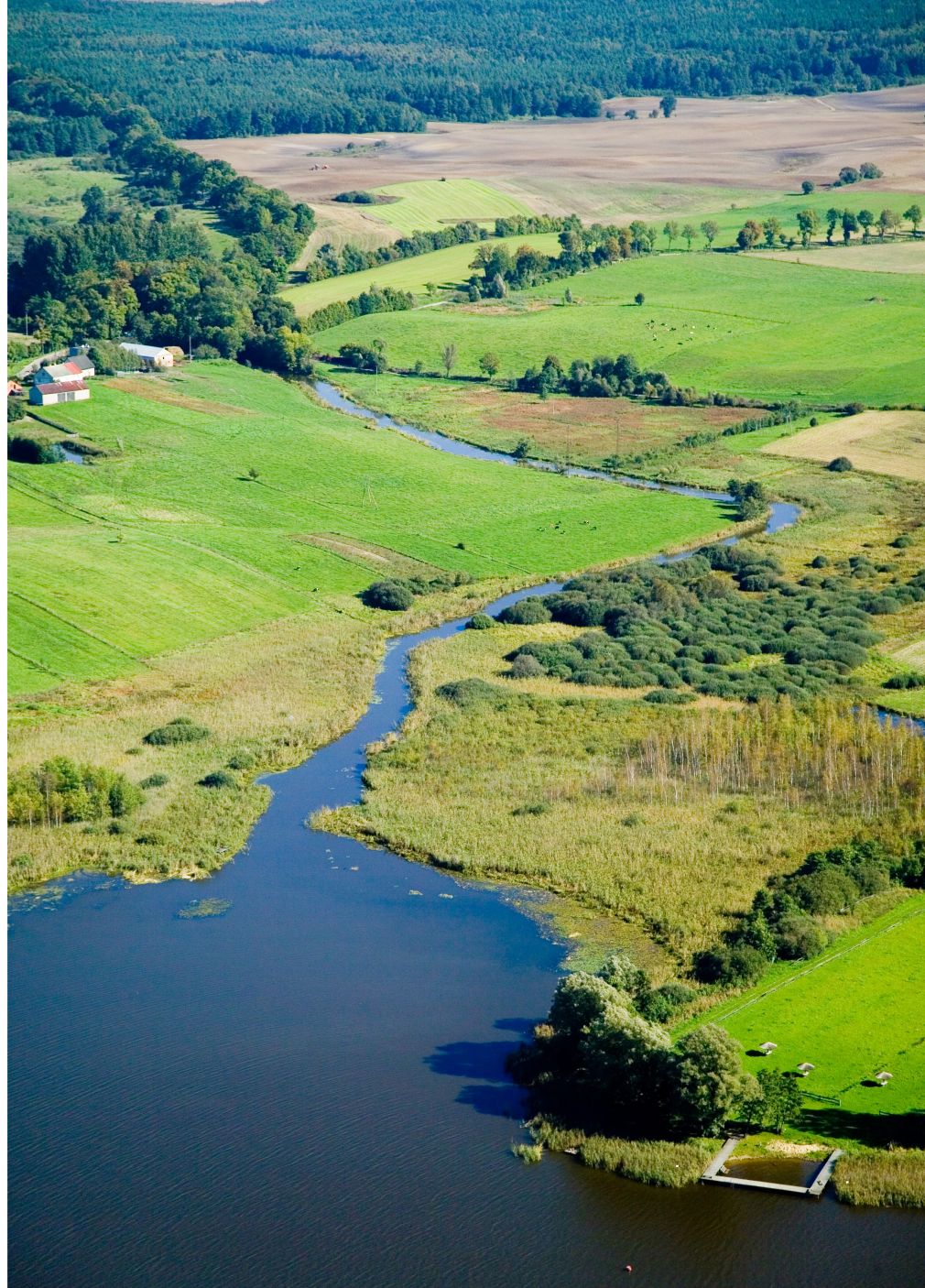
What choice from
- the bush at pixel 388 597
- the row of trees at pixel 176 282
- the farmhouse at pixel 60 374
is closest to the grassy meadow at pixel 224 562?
the bush at pixel 388 597

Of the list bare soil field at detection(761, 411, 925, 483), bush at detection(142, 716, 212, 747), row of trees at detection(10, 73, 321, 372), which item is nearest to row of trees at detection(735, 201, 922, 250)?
row of trees at detection(10, 73, 321, 372)

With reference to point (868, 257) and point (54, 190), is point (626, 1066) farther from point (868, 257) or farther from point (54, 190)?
point (54, 190)

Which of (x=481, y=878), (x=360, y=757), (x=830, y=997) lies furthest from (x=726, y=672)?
(x=830, y=997)

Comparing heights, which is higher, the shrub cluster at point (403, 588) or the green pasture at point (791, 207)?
the green pasture at point (791, 207)

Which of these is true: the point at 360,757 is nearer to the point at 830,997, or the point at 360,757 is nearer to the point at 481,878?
the point at 481,878

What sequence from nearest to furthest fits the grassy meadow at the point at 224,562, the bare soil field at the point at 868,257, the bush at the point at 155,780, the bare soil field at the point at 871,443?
the bush at the point at 155,780 < the grassy meadow at the point at 224,562 < the bare soil field at the point at 871,443 < the bare soil field at the point at 868,257

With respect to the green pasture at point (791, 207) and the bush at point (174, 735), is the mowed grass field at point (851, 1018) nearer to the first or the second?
the bush at point (174, 735)

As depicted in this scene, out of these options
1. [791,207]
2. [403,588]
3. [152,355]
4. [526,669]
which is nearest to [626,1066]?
A: [526,669]

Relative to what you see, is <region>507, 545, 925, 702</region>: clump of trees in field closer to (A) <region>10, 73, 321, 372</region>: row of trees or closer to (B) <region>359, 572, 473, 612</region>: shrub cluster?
(B) <region>359, 572, 473, 612</region>: shrub cluster
